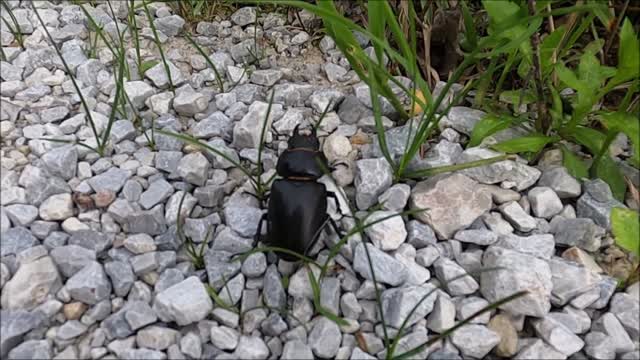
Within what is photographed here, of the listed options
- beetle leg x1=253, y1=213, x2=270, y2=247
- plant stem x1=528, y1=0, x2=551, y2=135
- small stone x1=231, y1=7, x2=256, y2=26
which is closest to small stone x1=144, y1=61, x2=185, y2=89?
small stone x1=231, y1=7, x2=256, y2=26

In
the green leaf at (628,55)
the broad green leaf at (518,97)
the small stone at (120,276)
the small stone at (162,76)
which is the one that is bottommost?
the small stone at (120,276)

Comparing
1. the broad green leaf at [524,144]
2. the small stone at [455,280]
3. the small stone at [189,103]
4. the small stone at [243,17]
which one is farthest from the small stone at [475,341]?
the small stone at [243,17]

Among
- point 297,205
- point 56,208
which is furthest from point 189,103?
point 297,205

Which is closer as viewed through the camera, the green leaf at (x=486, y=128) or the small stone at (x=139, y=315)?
the small stone at (x=139, y=315)

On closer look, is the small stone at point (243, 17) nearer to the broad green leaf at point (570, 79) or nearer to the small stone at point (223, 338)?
the broad green leaf at point (570, 79)

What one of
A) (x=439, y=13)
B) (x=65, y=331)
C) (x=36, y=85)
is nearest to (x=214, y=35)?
Result: (x=36, y=85)

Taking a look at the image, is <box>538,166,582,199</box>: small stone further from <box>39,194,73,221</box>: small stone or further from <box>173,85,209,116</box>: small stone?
<box>39,194,73,221</box>: small stone
